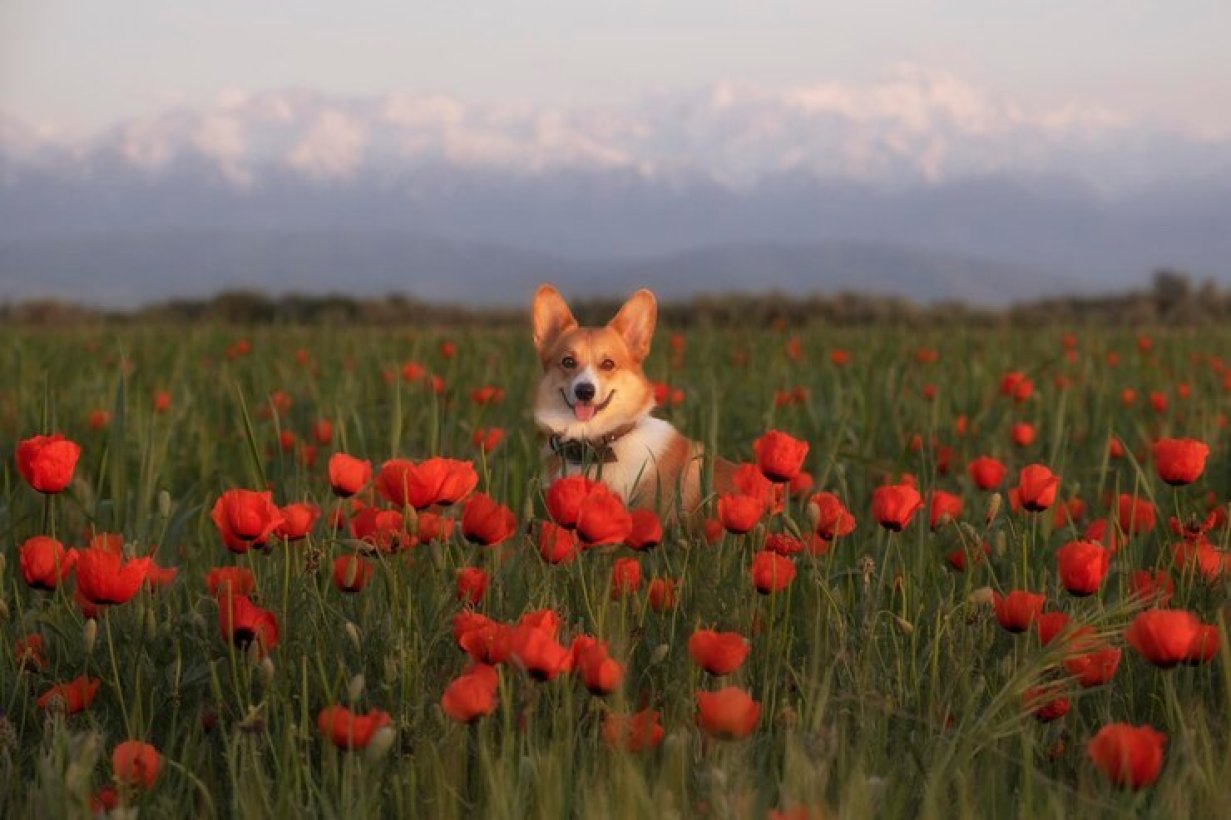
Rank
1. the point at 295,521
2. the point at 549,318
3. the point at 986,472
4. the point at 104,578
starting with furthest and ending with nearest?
the point at 549,318, the point at 986,472, the point at 295,521, the point at 104,578

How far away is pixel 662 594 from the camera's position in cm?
305

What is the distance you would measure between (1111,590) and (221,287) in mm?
21202

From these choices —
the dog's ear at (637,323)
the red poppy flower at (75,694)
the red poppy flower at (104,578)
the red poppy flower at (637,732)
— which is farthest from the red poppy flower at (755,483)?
the dog's ear at (637,323)

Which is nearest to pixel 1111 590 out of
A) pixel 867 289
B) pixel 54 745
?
pixel 54 745

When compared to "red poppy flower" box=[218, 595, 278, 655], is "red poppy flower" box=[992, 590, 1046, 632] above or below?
above

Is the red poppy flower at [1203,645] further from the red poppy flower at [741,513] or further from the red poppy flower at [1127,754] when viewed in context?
the red poppy flower at [741,513]

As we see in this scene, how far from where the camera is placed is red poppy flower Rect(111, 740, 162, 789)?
2.27 m

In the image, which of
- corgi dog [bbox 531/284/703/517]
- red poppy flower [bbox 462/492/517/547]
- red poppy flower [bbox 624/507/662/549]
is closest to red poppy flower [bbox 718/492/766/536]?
red poppy flower [bbox 624/507/662/549]

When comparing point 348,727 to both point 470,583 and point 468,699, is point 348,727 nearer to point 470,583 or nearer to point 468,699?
point 468,699

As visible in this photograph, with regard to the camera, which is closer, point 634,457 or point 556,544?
point 556,544

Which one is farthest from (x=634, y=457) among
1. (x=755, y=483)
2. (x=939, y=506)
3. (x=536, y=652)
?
(x=536, y=652)

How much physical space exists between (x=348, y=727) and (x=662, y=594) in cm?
97

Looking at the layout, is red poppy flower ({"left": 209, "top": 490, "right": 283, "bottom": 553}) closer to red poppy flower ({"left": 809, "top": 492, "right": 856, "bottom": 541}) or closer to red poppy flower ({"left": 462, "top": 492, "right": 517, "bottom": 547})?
red poppy flower ({"left": 462, "top": 492, "right": 517, "bottom": 547})

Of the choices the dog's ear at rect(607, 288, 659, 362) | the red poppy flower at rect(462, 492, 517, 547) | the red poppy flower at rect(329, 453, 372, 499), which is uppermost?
the dog's ear at rect(607, 288, 659, 362)
